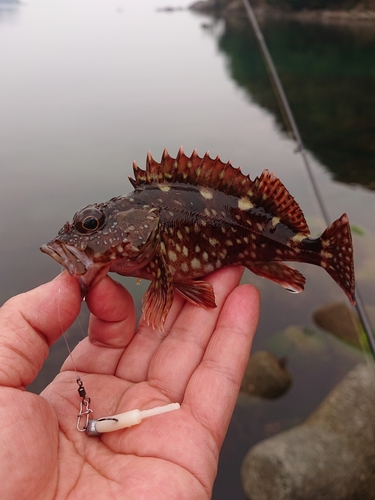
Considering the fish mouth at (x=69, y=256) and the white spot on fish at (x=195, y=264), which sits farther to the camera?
the white spot on fish at (x=195, y=264)

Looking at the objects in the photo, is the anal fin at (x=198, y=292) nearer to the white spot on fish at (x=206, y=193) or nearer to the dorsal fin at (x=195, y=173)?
the white spot on fish at (x=206, y=193)

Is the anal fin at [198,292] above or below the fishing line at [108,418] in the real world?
above

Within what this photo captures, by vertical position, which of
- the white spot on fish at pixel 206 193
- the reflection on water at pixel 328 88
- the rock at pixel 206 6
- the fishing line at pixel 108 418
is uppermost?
the rock at pixel 206 6

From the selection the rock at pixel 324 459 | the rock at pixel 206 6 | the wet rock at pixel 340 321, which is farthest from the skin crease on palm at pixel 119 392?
the rock at pixel 206 6

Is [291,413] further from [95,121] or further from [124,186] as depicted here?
[95,121]

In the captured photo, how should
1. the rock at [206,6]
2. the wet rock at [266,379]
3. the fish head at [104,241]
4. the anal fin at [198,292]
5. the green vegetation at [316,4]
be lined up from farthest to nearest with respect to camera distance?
the rock at [206,6]
the green vegetation at [316,4]
the wet rock at [266,379]
the anal fin at [198,292]
the fish head at [104,241]

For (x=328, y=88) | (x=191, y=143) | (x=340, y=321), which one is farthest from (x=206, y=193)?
(x=328, y=88)

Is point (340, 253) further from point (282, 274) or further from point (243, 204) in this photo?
point (243, 204)
